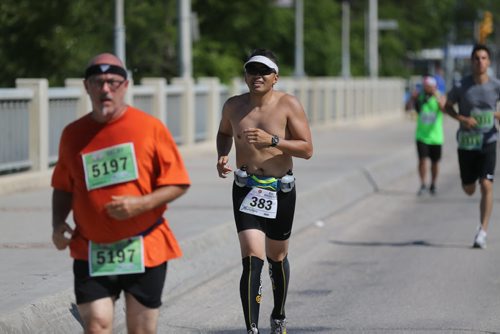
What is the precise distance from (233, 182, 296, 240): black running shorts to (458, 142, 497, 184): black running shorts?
5210 millimetres

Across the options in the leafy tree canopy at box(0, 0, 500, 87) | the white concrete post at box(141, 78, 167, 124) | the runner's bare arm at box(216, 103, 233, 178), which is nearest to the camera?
the runner's bare arm at box(216, 103, 233, 178)

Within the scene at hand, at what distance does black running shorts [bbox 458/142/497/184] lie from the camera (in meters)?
13.3

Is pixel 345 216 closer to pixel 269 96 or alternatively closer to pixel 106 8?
pixel 269 96

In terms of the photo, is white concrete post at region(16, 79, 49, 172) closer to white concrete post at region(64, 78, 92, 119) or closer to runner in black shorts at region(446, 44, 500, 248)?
white concrete post at region(64, 78, 92, 119)

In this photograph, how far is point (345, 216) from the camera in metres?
17.9

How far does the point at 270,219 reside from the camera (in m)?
8.49

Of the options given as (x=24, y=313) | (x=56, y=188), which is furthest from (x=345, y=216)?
(x=56, y=188)

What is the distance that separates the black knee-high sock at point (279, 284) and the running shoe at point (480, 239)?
5179 millimetres

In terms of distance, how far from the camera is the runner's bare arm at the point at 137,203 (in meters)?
6.00

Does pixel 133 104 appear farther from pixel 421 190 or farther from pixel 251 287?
pixel 251 287

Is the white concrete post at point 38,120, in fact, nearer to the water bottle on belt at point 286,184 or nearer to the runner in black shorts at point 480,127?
the runner in black shorts at point 480,127

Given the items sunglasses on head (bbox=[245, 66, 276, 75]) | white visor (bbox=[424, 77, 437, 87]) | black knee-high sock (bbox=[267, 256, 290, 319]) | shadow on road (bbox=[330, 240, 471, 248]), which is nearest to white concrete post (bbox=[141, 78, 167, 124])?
white visor (bbox=[424, 77, 437, 87])

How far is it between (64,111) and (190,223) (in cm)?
687

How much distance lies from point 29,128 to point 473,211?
251 inches
